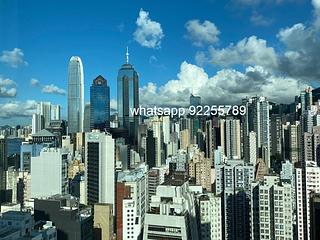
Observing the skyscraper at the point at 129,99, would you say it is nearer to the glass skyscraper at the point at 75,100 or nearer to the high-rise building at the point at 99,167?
the high-rise building at the point at 99,167

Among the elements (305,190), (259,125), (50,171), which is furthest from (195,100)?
(50,171)

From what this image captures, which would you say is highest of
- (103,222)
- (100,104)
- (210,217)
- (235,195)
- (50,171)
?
(100,104)

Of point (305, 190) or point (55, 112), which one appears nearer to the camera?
point (305, 190)

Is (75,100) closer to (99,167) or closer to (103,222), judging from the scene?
(99,167)

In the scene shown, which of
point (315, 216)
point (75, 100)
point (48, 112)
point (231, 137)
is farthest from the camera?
point (75, 100)

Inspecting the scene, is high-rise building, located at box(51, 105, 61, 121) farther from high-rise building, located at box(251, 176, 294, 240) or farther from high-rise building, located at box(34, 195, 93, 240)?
high-rise building, located at box(251, 176, 294, 240)

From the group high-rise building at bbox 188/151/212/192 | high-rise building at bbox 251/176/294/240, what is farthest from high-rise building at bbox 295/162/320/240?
high-rise building at bbox 188/151/212/192

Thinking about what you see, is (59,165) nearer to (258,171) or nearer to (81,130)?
(81,130)
